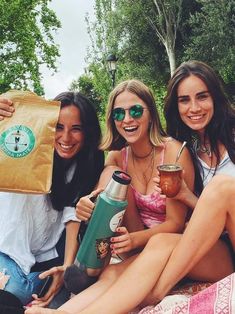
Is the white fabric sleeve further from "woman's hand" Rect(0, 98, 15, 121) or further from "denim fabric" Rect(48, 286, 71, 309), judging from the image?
"woman's hand" Rect(0, 98, 15, 121)

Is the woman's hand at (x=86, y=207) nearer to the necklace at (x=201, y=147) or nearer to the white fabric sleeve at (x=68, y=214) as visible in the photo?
the white fabric sleeve at (x=68, y=214)

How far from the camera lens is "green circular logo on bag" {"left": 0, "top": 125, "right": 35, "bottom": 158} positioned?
2.61 m

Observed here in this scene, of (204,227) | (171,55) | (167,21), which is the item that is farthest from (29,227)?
(167,21)

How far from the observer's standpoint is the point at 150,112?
3064 millimetres

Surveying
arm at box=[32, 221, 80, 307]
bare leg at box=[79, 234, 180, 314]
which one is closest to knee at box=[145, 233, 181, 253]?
bare leg at box=[79, 234, 180, 314]

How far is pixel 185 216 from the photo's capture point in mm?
2896

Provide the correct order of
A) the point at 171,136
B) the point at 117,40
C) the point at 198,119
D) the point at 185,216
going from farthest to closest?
the point at 117,40, the point at 171,136, the point at 198,119, the point at 185,216

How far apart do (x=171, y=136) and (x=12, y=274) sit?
1580 mm

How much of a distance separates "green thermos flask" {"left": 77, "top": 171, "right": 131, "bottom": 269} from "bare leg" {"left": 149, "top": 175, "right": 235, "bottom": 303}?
373mm

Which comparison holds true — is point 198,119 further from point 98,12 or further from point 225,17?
point 98,12

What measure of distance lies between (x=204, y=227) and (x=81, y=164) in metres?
1.11

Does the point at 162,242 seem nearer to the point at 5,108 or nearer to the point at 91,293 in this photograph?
the point at 91,293

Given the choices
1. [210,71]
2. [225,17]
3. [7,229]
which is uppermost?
A: [225,17]

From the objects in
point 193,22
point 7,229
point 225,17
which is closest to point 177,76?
point 7,229
